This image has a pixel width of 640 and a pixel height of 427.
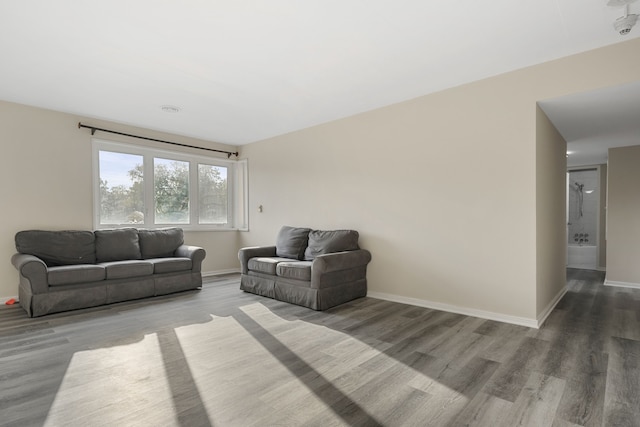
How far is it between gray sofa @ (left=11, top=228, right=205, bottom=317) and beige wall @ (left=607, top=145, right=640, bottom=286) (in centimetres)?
668

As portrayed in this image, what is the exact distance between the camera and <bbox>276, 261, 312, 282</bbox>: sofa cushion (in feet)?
13.2

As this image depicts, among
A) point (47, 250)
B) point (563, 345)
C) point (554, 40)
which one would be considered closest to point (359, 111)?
point (554, 40)

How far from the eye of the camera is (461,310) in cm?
371

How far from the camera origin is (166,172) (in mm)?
5781

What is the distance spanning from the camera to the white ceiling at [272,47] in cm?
238

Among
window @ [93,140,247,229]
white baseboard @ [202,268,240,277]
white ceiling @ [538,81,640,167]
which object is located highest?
white ceiling @ [538,81,640,167]

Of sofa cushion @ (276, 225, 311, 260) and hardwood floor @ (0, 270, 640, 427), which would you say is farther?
sofa cushion @ (276, 225, 311, 260)

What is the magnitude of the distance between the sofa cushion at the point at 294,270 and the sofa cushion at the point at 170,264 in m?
1.54

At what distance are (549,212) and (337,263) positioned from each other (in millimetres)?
2568

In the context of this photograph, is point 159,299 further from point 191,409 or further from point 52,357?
point 191,409

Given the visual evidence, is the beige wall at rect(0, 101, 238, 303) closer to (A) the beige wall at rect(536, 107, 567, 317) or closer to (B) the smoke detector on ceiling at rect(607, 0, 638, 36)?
(A) the beige wall at rect(536, 107, 567, 317)

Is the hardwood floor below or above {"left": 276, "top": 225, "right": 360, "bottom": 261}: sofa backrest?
below

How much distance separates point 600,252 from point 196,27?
8.12 meters

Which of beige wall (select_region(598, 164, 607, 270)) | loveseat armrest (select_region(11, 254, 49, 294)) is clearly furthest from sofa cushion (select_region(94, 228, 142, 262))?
beige wall (select_region(598, 164, 607, 270))
